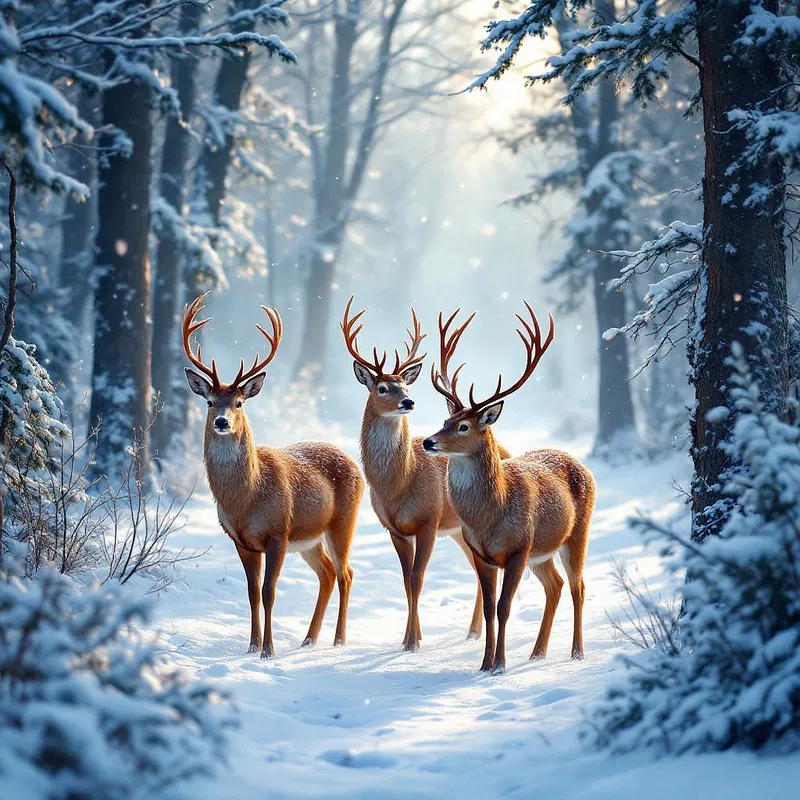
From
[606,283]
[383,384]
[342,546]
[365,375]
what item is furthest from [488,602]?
[606,283]

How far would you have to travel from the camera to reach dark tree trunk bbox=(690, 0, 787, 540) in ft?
20.1

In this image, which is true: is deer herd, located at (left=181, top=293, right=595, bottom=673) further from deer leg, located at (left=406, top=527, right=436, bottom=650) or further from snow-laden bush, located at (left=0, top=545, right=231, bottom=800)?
snow-laden bush, located at (left=0, top=545, right=231, bottom=800)

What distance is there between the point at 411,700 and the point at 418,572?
1.94 metres

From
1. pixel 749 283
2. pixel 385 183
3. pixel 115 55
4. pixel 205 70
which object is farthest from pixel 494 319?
pixel 749 283

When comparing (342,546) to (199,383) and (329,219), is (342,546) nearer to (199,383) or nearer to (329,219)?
(199,383)

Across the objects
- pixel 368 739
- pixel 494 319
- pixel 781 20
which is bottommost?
pixel 368 739

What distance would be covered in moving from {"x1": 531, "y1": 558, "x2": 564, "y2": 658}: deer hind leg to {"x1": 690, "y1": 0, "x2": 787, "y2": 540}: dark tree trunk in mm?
1563

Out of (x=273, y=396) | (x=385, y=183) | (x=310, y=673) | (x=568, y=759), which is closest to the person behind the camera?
(x=568, y=759)

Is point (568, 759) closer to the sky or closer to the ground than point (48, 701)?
closer to the ground

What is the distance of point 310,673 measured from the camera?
6641 mm

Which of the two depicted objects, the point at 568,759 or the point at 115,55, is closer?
the point at 568,759

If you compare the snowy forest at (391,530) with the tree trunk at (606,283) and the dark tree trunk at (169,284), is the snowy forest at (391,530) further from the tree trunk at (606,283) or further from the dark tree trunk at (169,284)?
the tree trunk at (606,283)

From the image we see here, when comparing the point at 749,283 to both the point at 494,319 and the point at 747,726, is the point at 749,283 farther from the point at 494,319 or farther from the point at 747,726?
the point at 494,319

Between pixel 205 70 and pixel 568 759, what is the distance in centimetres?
3265
